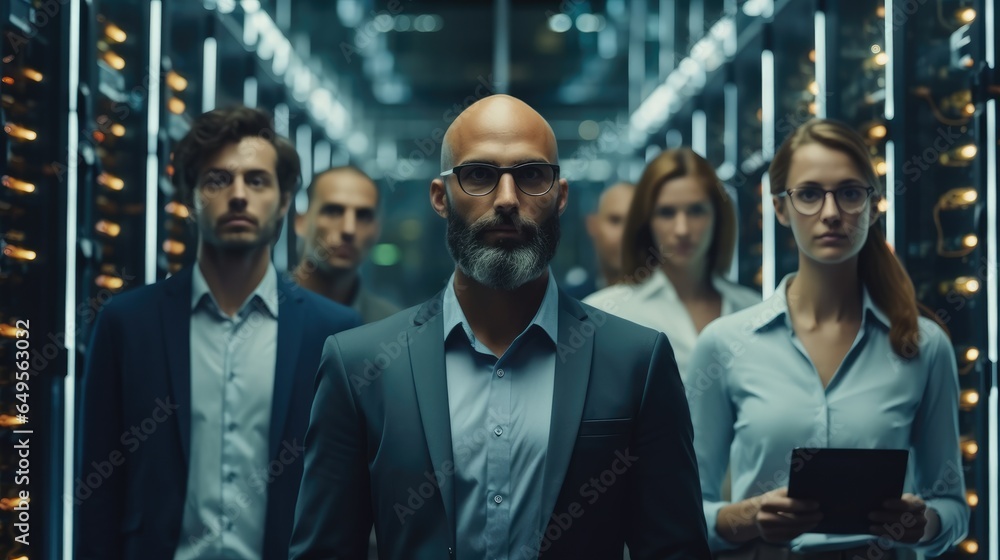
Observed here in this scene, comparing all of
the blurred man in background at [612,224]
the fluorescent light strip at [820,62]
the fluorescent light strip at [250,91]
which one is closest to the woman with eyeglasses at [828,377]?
the fluorescent light strip at [820,62]

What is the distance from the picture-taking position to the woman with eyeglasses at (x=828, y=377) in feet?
9.93

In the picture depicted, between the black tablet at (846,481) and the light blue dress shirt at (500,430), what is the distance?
2.84ft

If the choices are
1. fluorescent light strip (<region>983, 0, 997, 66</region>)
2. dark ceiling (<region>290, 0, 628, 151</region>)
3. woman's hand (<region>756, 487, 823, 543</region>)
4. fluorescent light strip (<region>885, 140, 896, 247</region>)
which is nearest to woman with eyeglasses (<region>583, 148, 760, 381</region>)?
fluorescent light strip (<region>885, 140, 896, 247</region>)

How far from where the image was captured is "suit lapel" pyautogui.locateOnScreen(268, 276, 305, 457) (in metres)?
3.06

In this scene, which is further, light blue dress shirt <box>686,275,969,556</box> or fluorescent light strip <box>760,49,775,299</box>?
fluorescent light strip <box>760,49,775,299</box>

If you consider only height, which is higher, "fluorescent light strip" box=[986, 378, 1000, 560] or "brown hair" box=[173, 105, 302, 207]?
"brown hair" box=[173, 105, 302, 207]

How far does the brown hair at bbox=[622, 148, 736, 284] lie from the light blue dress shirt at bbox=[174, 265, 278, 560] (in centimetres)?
148

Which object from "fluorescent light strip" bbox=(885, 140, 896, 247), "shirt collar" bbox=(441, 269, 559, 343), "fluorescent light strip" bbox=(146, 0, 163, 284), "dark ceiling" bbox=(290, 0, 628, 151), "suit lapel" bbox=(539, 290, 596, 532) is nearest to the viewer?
"suit lapel" bbox=(539, 290, 596, 532)

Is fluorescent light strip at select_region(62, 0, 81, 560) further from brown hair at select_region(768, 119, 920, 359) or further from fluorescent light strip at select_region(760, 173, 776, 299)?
fluorescent light strip at select_region(760, 173, 776, 299)

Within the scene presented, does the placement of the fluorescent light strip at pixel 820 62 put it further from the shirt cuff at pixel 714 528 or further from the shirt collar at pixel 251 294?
the shirt collar at pixel 251 294

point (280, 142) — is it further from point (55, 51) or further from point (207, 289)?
point (55, 51)

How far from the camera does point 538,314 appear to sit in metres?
2.31

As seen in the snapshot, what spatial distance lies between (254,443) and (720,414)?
135 cm

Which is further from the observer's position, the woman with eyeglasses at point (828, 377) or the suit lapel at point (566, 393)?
the woman with eyeglasses at point (828, 377)
